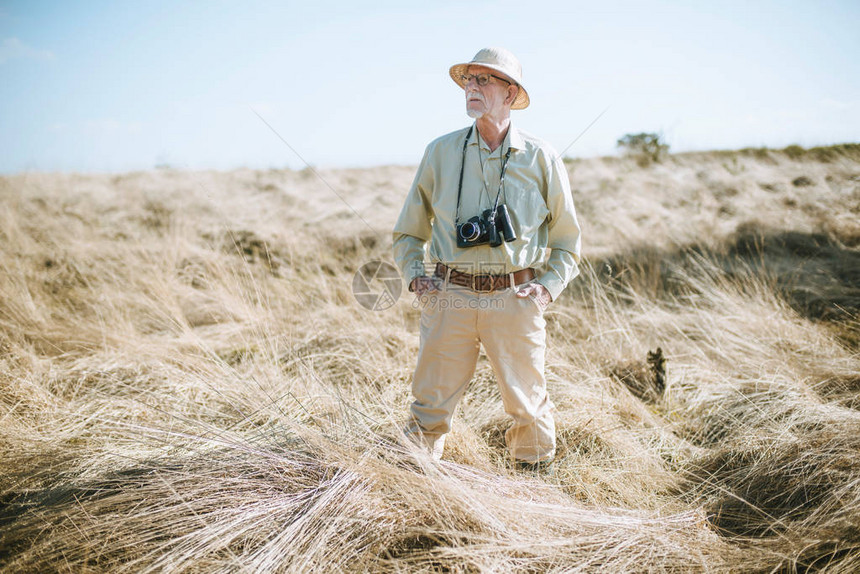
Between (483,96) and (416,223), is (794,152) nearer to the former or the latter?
A: (483,96)

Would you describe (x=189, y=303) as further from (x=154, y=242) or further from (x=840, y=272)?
(x=840, y=272)

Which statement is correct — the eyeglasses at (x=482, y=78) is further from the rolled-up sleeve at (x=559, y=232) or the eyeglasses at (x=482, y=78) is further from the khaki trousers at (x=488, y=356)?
the khaki trousers at (x=488, y=356)

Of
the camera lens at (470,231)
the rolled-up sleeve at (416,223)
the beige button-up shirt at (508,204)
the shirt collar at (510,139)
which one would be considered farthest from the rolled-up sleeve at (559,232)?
the rolled-up sleeve at (416,223)

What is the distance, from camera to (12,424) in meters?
2.88

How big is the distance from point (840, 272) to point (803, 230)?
1819 mm

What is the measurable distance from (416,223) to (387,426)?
1301mm

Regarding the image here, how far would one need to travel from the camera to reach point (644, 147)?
50.5 feet

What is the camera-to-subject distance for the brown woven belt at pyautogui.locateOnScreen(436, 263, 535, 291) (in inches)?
91.0

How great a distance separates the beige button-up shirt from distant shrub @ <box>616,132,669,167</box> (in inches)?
543

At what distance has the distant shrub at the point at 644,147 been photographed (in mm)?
14787

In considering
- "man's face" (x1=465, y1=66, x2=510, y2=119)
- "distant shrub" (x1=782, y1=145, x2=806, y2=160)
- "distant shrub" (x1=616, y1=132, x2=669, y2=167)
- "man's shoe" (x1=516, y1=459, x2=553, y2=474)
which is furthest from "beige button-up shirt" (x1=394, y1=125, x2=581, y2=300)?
"distant shrub" (x1=782, y1=145, x2=806, y2=160)

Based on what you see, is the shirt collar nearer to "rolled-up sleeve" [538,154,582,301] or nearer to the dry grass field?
"rolled-up sleeve" [538,154,582,301]

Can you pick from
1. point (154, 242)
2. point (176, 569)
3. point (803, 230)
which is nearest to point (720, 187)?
point (803, 230)

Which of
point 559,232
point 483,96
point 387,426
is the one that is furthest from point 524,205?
point 387,426
